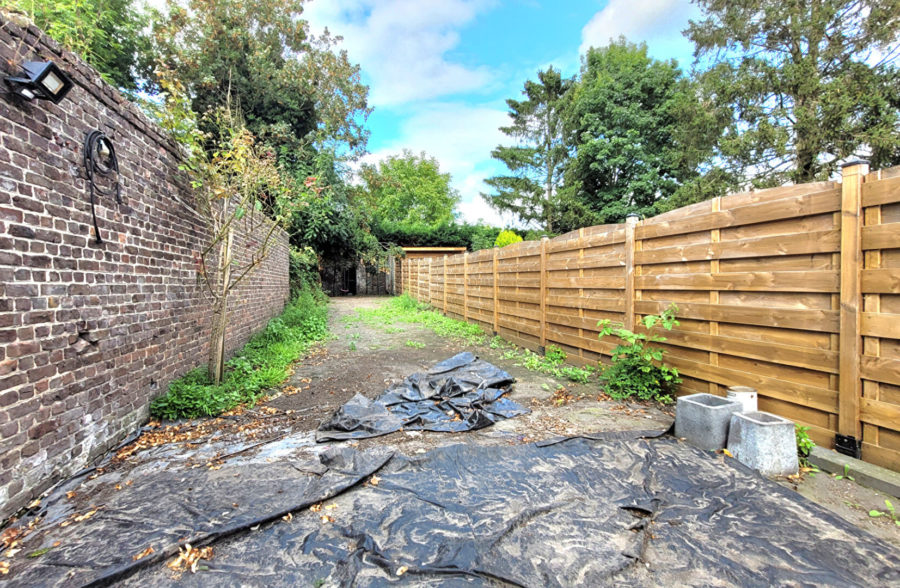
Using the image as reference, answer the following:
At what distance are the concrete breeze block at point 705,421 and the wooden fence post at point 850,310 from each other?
53cm

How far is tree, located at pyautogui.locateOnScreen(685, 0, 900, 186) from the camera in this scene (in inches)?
370

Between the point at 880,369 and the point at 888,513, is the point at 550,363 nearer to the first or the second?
the point at 880,369

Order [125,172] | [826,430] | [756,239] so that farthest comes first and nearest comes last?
[125,172], [756,239], [826,430]

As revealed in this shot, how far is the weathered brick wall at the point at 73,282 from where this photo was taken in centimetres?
186

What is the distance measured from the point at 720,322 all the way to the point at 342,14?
1431cm

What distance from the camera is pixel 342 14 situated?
464 inches

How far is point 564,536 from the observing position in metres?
1.62

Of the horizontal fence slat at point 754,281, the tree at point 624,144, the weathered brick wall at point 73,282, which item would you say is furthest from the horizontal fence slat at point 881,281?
the tree at point 624,144

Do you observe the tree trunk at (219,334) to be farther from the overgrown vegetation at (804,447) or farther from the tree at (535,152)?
the tree at (535,152)

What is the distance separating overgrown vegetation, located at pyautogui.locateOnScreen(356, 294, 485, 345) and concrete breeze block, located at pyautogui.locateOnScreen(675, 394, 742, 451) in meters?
4.23

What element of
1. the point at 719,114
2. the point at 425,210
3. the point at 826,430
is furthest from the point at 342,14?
the point at 425,210

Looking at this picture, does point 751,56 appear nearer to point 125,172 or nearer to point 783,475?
point 783,475

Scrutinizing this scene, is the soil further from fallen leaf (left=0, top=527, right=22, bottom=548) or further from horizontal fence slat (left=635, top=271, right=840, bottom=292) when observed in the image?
fallen leaf (left=0, top=527, right=22, bottom=548)

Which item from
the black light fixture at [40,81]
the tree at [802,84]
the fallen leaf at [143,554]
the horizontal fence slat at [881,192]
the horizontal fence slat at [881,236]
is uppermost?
the tree at [802,84]
